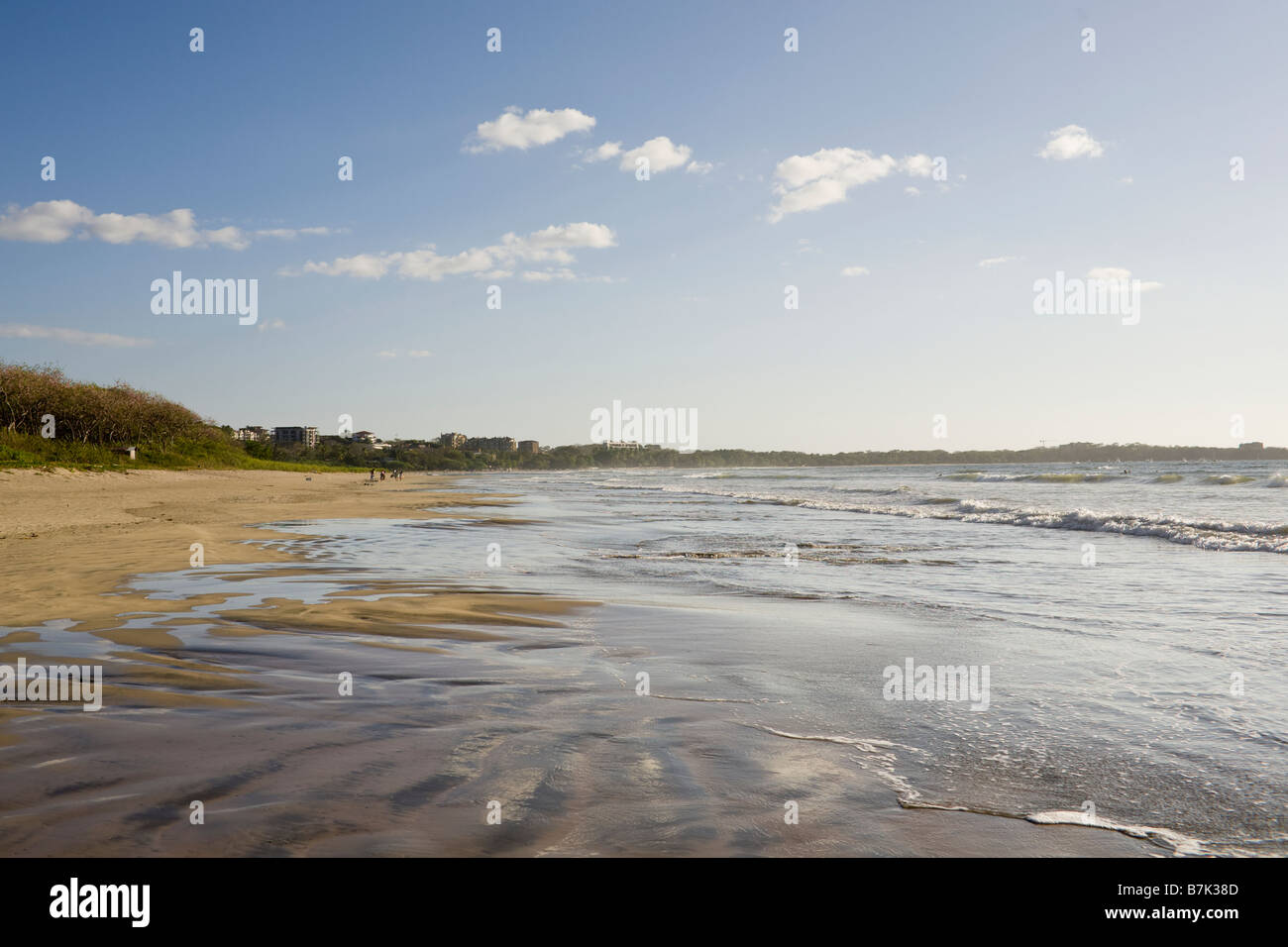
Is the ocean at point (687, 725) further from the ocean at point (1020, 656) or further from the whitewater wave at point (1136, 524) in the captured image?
the whitewater wave at point (1136, 524)

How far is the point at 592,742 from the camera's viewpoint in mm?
3777

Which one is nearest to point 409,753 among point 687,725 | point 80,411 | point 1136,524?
point 687,725

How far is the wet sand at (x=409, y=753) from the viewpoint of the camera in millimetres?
2723

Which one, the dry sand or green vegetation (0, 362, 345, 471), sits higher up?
green vegetation (0, 362, 345, 471)

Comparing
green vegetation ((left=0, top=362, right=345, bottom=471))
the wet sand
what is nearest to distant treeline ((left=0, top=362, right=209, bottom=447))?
green vegetation ((left=0, top=362, right=345, bottom=471))

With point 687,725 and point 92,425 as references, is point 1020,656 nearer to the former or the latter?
point 687,725

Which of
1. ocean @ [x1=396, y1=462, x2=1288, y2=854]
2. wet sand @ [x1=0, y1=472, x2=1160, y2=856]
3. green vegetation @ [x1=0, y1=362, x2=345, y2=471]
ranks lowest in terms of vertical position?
ocean @ [x1=396, y1=462, x2=1288, y2=854]

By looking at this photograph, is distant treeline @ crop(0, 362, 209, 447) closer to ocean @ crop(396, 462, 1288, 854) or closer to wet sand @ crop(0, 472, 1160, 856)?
ocean @ crop(396, 462, 1288, 854)

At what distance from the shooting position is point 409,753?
3564 mm

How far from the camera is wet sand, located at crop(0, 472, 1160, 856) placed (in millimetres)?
2723

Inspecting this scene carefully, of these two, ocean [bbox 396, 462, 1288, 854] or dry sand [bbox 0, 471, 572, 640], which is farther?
dry sand [bbox 0, 471, 572, 640]
